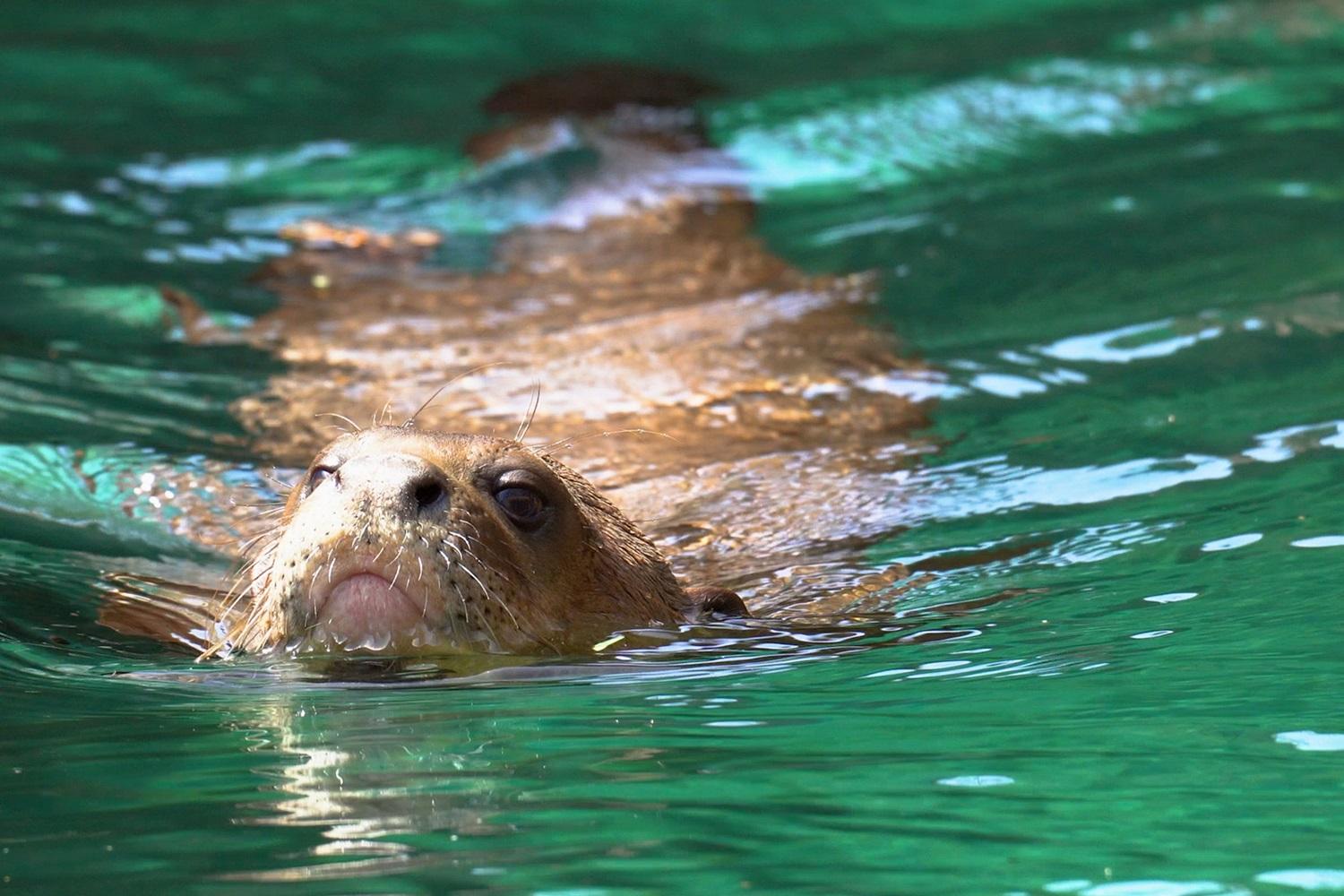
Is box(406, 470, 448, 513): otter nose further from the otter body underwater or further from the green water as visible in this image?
the green water

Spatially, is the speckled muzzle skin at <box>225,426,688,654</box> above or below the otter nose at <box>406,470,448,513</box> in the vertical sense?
below

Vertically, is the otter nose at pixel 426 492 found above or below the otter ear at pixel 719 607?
above

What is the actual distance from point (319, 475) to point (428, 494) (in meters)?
0.31

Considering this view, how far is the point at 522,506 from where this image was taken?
13.4ft

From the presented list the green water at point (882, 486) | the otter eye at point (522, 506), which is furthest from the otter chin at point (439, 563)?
the green water at point (882, 486)

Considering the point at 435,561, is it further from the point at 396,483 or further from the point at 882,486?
the point at 882,486

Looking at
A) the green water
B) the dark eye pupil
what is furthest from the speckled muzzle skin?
the green water

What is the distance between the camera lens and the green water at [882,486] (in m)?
2.63

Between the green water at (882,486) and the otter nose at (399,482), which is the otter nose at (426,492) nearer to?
the otter nose at (399,482)

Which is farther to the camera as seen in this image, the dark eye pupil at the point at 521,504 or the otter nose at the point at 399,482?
the dark eye pupil at the point at 521,504

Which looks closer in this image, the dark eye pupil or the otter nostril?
the otter nostril

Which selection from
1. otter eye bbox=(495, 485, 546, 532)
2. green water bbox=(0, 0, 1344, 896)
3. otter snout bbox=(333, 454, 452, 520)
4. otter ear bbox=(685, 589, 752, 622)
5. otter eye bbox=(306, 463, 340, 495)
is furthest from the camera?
→ otter ear bbox=(685, 589, 752, 622)

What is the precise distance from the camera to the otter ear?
170 inches

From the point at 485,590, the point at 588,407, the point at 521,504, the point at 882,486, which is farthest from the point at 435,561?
the point at 588,407
